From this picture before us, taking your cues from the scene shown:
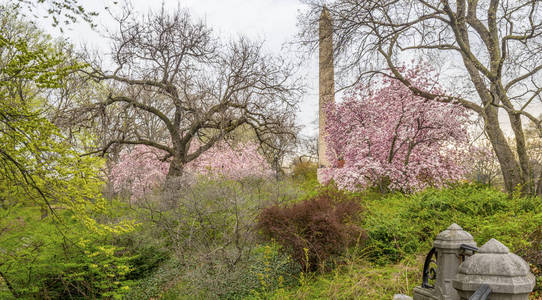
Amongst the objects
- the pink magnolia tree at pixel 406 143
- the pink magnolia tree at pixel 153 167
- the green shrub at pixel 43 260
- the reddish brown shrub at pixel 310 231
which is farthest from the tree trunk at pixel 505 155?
the green shrub at pixel 43 260

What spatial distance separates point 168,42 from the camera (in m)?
12.0

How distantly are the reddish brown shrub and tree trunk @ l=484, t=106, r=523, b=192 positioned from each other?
570cm

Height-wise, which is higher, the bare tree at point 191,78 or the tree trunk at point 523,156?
the bare tree at point 191,78

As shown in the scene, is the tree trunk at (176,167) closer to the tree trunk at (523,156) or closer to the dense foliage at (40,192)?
the dense foliage at (40,192)

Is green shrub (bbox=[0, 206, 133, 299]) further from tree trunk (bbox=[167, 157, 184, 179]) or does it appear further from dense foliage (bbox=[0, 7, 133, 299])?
tree trunk (bbox=[167, 157, 184, 179])

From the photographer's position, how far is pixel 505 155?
9.87 metres

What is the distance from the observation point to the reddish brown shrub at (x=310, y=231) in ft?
20.9

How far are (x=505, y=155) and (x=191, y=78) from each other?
10.1 m

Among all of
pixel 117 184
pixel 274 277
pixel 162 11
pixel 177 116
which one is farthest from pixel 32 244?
pixel 117 184

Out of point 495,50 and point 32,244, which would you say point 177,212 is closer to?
point 32,244

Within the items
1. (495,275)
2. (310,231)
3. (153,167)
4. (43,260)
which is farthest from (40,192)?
(153,167)

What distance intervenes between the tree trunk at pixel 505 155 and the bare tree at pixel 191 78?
6.20 m

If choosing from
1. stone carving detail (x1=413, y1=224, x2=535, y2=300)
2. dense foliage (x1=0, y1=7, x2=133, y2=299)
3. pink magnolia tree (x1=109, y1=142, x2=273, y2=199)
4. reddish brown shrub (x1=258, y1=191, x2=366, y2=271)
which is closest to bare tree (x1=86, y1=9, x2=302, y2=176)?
pink magnolia tree (x1=109, y1=142, x2=273, y2=199)

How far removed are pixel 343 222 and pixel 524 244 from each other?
2.94m
